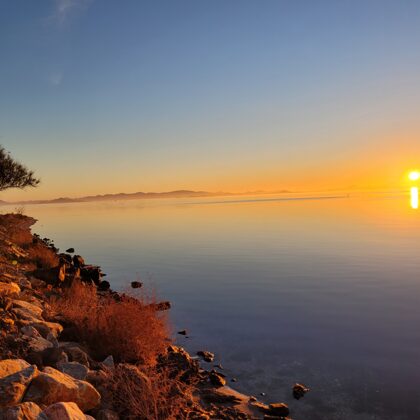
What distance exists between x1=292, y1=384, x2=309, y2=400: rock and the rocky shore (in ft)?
2.64

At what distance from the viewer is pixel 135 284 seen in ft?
74.3

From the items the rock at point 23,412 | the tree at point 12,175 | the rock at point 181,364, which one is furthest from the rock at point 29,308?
the tree at point 12,175

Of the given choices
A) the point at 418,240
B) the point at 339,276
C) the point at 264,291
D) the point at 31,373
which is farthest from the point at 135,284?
the point at 418,240

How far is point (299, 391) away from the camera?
10.1m

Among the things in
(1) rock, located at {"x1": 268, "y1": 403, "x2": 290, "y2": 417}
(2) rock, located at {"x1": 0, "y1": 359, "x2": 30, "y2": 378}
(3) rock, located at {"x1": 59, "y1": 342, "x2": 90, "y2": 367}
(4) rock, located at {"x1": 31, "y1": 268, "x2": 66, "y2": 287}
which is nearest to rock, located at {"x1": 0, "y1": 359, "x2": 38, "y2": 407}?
(2) rock, located at {"x1": 0, "y1": 359, "x2": 30, "y2": 378}

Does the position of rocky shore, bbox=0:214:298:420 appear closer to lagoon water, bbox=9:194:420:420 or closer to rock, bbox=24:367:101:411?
rock, bbox=24:367:101:411

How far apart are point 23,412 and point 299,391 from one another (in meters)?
7.05

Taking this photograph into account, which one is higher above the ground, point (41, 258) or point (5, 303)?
point (5, 303)

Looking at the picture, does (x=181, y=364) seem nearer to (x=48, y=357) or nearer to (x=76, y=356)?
(x=76, y=356)

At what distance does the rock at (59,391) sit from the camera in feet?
18.6

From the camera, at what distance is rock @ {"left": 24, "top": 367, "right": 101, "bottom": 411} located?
566cm

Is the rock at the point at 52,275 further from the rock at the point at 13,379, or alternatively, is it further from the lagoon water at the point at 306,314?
the rock at the point at 13,379

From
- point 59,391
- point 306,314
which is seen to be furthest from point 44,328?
point 306,314

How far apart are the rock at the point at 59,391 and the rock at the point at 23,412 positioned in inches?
20.9
